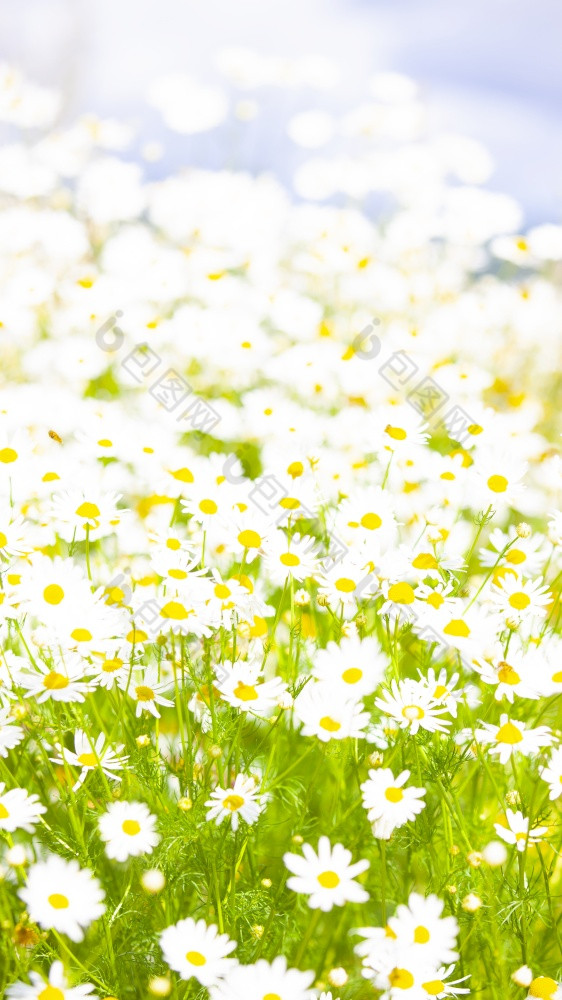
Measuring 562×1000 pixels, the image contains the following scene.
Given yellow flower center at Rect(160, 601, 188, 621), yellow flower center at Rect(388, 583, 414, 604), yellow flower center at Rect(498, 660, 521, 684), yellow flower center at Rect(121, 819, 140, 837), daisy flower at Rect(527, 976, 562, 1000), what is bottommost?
daisy flower at Rect(527, 976, 562, 1000)

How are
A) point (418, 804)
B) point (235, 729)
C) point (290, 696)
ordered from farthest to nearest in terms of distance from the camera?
point (235, 729), point (290, 696), point (418, 804)

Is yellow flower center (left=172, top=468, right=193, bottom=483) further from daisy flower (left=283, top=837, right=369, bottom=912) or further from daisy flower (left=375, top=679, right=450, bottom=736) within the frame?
daisy flower (left=283, top=837, right=369, bottom=912)

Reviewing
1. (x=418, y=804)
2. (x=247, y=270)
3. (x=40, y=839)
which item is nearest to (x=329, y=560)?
(x=418, y=804)

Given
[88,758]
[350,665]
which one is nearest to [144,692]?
[88,758]

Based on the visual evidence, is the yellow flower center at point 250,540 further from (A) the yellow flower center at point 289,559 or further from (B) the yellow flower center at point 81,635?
(B) the yellow flower center at point 81,635

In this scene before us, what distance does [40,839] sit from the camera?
1372 millimetres

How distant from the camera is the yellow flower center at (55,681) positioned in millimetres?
1186

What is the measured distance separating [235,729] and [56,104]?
3650mm

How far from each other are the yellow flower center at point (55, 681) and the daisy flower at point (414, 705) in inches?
18.5

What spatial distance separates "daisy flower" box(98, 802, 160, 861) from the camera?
111cm

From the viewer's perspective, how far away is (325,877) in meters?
1.11

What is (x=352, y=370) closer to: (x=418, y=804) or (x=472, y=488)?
(x=472, y=488)

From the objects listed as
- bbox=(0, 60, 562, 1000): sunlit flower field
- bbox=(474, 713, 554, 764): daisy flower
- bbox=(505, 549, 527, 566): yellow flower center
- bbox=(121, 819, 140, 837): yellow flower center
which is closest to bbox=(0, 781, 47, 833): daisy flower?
bbox=(0, 60, 562, 1000): sunlit flower field

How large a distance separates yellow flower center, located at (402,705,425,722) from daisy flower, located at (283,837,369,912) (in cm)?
20
